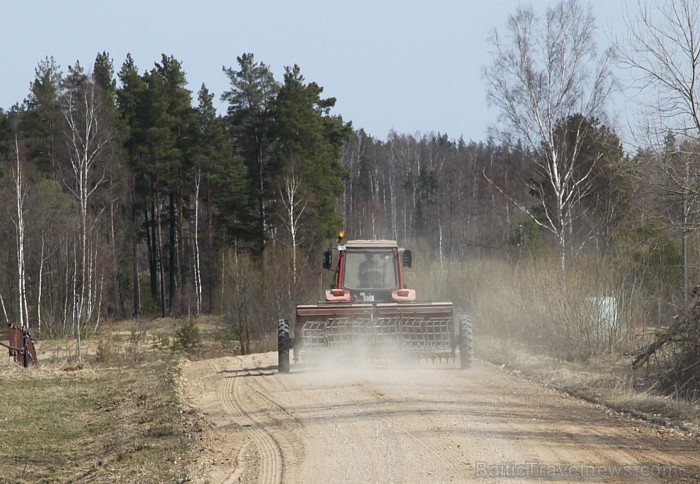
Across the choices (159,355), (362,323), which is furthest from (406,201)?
(362,323)

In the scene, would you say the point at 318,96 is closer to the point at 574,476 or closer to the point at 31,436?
the point at 31,436

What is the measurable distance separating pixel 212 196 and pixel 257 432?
36387mm

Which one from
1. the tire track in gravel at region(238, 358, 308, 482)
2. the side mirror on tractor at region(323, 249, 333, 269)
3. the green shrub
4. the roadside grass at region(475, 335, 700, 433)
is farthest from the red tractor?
the green shrub

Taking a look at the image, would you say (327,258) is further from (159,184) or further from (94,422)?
(159,184)

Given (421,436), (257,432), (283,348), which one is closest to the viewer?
(421,436)

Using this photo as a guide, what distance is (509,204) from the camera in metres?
57.9

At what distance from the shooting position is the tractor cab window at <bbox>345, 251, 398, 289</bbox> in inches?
645

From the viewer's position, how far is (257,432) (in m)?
9.14

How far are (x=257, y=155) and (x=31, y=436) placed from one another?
3346cm

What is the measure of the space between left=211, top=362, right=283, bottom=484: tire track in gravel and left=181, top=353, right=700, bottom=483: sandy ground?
0.01 meters

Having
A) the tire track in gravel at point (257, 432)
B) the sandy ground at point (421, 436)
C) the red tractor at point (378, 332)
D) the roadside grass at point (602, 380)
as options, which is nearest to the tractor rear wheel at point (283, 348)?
the red tractor at point (378, 332)

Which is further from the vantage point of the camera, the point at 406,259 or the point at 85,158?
the point at 85,158

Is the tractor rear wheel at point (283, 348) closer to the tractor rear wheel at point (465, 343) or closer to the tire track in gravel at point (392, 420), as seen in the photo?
the tire track in gravel at point (392, 420)

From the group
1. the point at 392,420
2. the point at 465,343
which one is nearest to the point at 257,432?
the point at 392,420
